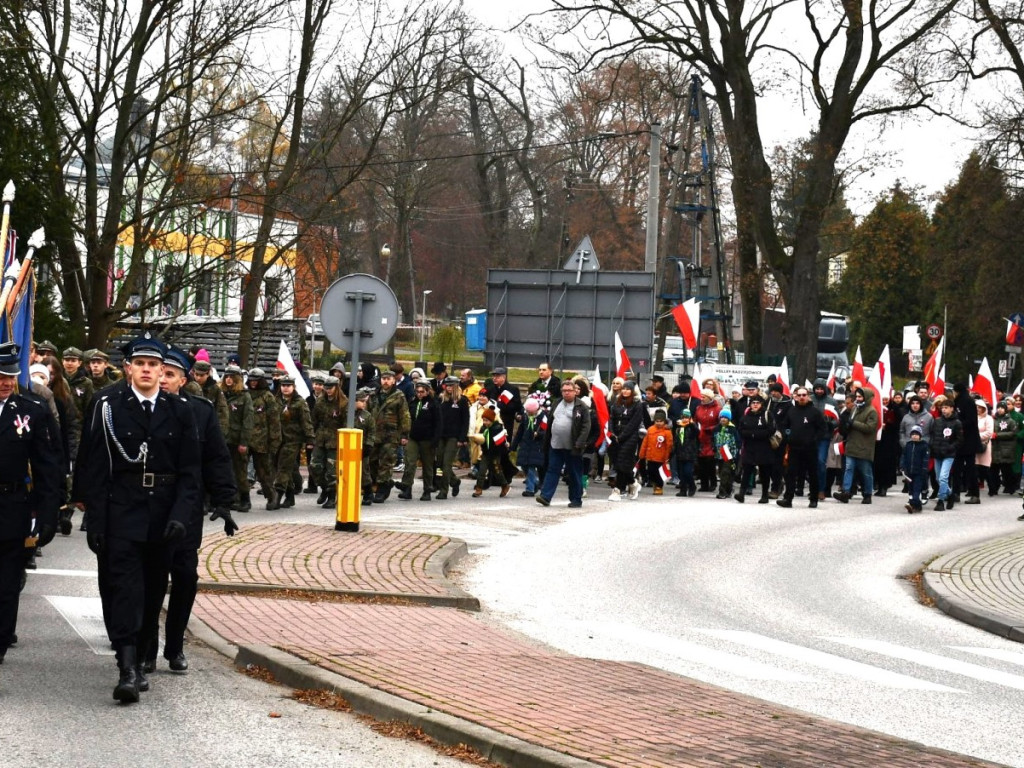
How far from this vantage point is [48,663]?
8.71 meters

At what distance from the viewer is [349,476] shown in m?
15.5

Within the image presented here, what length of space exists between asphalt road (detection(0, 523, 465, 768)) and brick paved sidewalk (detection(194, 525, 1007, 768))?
0.97 feet

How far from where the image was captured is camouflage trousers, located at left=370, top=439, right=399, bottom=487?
66.4 feet

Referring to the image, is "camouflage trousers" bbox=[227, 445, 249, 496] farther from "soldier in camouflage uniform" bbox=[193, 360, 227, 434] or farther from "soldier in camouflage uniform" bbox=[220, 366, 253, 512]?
"soldier in camouflage uniform" bbox=[193, 360, 227, 434]

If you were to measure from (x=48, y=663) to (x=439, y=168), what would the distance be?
1795 inches

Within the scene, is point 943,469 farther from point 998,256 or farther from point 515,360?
point 998,256

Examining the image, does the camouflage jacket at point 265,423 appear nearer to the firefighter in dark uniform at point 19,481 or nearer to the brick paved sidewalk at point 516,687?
the brick paved sidewalk at point 516,687

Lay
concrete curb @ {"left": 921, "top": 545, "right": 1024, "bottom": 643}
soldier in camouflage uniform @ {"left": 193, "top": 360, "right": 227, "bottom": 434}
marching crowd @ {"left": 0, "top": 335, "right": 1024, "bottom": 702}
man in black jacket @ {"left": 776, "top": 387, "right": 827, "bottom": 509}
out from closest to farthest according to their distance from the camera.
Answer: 1. marching crowd @ {"left": 0, "top": 335, "right": 1024, "bottom": 702}
2. concrete curb @ {"left": 921, "top": 545, "right": 1024, "bottom": 643}
3. soldier in camouflage uniform @ {"left": 193, "top": 360, "right": 227, "bottom": 434}
4. man in black jacket @ {"left": 776, "top": 387, "right": 827, "bottom": 509}

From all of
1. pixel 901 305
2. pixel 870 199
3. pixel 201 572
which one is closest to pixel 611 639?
pixel 201 572

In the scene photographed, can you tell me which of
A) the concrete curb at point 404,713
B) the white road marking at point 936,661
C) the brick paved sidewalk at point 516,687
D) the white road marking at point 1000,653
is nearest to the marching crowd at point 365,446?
the concrete curb at point 404,713

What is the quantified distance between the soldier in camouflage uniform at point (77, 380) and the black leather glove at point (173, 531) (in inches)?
351

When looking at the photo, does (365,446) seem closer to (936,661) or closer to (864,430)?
(864,430)

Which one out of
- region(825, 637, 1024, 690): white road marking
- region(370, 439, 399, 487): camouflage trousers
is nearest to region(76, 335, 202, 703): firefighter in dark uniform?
region(825, 637, 1024, 690): white road marking

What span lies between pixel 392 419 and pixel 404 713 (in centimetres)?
1301
